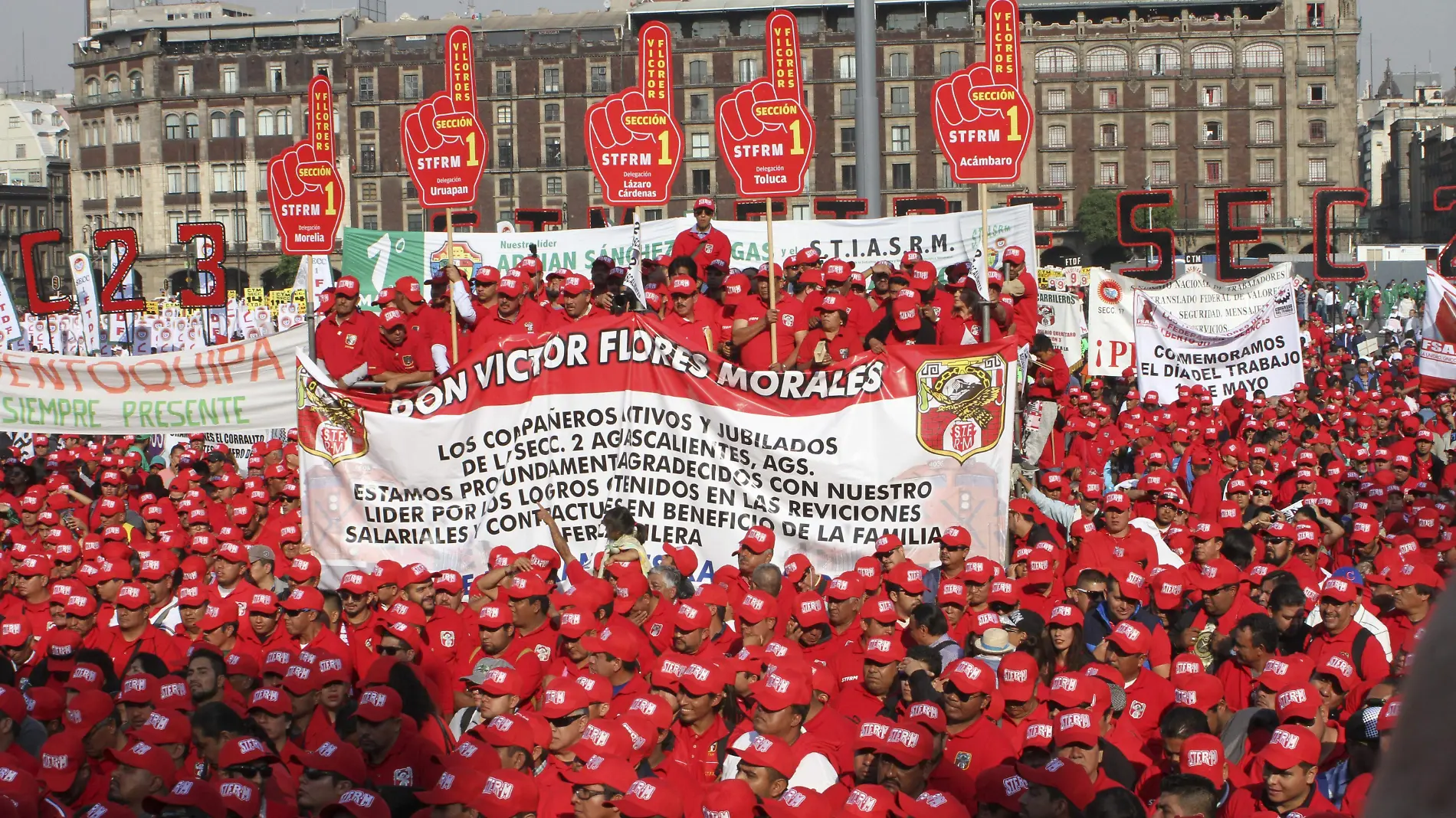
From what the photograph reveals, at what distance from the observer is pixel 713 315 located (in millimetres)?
11430

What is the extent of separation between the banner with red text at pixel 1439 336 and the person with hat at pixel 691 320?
7.79 meters

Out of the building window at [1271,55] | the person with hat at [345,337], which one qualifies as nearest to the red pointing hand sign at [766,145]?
the person with hat at [345,337]

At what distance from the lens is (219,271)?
23172 millimetres

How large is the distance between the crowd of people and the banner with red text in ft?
17.0

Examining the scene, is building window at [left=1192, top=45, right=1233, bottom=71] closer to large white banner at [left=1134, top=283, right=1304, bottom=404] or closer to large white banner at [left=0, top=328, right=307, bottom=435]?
large white banner at [left=1134, top=283, right=1304, bottom=404]

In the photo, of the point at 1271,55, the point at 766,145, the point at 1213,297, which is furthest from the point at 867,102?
the point at 1271,55

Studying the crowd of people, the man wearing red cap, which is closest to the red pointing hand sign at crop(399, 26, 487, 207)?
the crowd of people

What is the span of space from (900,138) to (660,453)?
7863cm

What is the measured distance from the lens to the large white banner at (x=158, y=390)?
1215 cm

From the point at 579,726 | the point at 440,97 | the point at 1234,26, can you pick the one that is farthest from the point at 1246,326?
the point at 1234,26

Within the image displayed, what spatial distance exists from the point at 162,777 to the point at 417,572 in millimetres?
3300

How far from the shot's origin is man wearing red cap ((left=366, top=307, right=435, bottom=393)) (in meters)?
10.9

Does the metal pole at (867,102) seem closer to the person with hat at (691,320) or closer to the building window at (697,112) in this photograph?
the person with hat at (691,320)

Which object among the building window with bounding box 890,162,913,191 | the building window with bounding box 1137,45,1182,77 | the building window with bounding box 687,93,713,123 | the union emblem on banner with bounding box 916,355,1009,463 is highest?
the building window with bounding box 1137,45,1182,77
